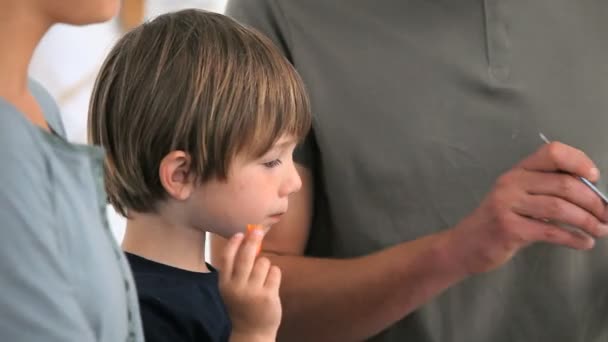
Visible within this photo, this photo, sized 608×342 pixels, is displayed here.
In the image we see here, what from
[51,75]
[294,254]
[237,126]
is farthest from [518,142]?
[51,75]

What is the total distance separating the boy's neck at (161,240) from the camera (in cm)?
101

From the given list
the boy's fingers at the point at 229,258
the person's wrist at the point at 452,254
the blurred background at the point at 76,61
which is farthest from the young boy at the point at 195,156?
the blurred background at the point at 76,61

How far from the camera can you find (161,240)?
101cm

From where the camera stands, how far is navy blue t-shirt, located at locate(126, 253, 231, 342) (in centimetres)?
95

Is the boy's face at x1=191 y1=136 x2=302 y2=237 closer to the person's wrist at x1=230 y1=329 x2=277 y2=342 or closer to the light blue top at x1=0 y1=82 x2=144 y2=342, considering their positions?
the person's wrist at x1=230 y1=329 x2=277 y2=342

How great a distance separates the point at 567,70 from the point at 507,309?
0.99 ft

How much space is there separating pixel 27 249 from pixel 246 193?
39 centimetres

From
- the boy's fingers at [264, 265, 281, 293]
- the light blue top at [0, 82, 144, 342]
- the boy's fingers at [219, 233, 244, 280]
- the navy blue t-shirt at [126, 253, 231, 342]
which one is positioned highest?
the light blue top at [0, 82, 144, 342]

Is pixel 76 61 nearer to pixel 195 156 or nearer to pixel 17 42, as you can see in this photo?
pixel 195 156

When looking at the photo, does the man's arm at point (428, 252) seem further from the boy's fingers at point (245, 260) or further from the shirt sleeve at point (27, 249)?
the shirt sleeve at point (27, 249)

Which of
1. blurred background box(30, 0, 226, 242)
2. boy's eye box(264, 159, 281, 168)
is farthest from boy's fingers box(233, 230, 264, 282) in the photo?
blurred background box(30, 0, 226, 242)

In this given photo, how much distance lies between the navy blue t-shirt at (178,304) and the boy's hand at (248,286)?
7 centimetres

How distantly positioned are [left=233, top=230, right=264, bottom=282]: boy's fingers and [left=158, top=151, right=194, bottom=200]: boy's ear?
0.10 meters

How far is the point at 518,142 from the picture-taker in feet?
3.99
